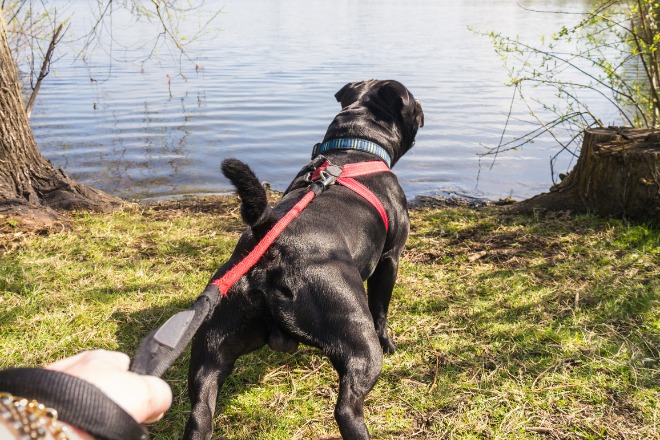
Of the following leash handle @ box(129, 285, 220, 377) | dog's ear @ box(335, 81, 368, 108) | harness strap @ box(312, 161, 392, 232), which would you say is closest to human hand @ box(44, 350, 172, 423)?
leash handle @ box(129, 285, 220, 377)

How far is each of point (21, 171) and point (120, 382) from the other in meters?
5.21

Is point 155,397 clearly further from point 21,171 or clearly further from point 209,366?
point 21,171

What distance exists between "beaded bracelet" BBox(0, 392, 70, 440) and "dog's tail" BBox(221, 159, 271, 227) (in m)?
1.65

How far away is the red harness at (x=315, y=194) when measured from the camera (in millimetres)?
2404

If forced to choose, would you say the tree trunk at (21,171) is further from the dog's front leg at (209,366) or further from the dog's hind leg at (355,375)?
the dog's hind leg at (355,375)

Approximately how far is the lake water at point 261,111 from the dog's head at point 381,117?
13.3ft

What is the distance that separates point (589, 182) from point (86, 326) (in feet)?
15.4

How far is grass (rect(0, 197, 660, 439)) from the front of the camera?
3.04 metres

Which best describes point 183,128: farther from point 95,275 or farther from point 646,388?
point 646,388

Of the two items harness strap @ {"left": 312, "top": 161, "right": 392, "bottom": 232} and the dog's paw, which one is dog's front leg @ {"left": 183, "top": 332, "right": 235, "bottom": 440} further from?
the dog's paw

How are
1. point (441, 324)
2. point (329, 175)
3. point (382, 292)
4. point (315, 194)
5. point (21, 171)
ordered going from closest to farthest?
point (315, 194), point (329, 175), point (382, 292), point (441, 324), point (21, 171)

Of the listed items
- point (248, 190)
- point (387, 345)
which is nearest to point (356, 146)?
point (387, 345)

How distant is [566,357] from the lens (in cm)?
346

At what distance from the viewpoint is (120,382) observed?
3.76 ft
